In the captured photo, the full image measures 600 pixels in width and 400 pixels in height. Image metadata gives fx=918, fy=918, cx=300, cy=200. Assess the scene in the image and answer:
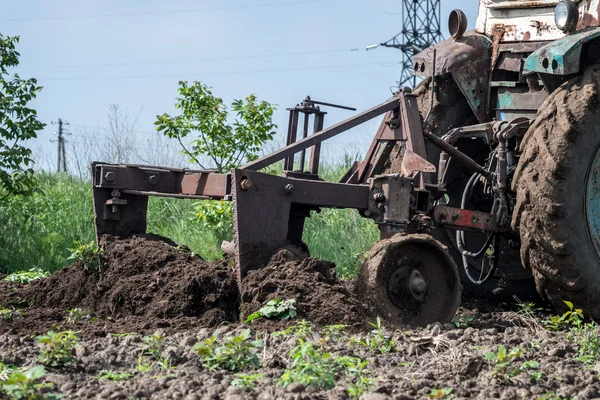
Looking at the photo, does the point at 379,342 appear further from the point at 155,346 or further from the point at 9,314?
the point at 9,314

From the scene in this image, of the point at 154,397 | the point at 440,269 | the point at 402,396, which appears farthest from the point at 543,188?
the point at 154,397

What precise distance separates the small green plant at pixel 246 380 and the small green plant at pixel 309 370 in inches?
4.6

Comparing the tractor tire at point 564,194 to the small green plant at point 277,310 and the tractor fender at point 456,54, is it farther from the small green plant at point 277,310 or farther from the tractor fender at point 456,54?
the small green plant at point 277,310

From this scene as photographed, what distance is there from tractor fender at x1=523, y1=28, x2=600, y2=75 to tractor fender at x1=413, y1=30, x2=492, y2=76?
3.27 ft

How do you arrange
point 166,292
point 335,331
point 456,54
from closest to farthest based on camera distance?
1. point 335,331
2. point 166,292
3. point 456,54

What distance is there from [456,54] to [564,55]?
1268 mm

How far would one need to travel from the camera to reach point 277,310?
4883 millimetres

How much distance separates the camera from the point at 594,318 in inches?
222

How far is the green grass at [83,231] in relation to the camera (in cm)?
926

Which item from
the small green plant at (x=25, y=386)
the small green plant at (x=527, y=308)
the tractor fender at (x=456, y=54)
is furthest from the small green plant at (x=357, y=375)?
the tractor fender at (x=456, y=54)

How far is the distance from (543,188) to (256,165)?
66.7 inches

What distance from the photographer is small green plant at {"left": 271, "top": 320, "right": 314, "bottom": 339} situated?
14.7ft

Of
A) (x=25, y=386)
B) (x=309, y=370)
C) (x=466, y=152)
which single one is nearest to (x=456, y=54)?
(x=466, y=152)

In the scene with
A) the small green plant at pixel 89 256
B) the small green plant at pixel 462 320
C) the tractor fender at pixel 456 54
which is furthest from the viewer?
the tractor fender at pixel 456 54
